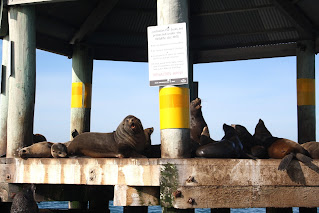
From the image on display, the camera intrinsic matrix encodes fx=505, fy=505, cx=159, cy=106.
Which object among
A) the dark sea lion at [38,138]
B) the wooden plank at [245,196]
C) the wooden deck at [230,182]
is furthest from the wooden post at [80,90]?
the wooden plank at [245,196]

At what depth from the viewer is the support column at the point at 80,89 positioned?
57.0ft

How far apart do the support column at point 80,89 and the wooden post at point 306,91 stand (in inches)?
284

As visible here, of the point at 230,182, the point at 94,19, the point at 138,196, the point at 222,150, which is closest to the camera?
the point at 230,182

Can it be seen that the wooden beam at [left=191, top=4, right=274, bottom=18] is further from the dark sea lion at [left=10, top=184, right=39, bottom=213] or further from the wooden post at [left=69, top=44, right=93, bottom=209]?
the dark sea lion at [left=10, top=184, right=39, bottom=213]

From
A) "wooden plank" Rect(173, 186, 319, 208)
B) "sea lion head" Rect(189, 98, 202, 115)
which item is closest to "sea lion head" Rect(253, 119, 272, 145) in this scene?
"sea lion head" Rect(189, 98, 202, 115)

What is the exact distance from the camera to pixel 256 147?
10.4 meters

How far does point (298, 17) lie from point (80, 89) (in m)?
7.68

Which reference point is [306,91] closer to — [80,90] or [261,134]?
[261,134]

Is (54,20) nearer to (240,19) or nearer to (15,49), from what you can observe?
(15,49)

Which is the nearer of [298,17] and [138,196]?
[138,196]

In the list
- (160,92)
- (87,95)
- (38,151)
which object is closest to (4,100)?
(38,151)

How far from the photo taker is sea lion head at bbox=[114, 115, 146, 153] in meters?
10.3

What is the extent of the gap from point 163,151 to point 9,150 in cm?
401

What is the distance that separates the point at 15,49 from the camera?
11641mm
